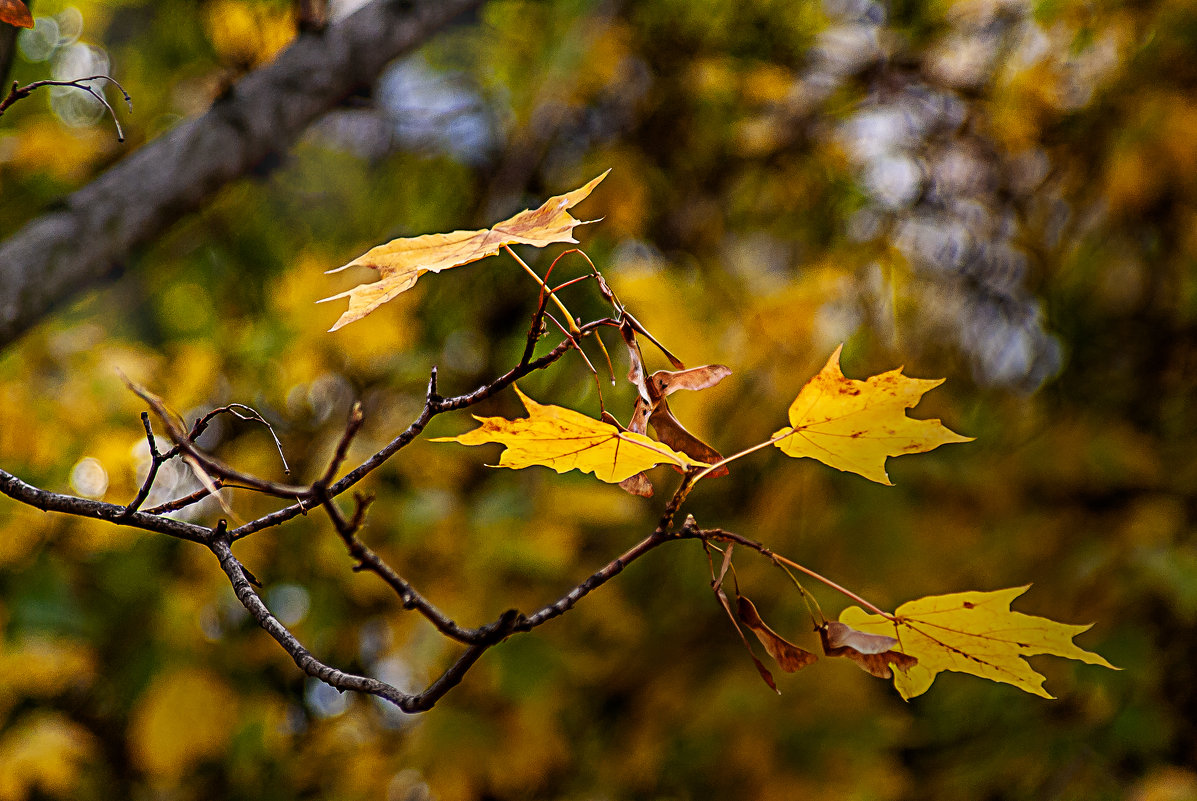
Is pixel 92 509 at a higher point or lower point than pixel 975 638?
higher

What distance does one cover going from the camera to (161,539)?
51.1 inches

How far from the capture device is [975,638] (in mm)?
412

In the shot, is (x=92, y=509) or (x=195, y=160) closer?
(x=92, y=509)

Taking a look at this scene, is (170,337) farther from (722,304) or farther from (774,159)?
(774,159)

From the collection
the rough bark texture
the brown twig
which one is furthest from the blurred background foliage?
the brown twig

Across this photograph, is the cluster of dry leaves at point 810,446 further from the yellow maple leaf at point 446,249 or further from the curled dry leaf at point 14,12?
the curled dry leaf at point 14,12

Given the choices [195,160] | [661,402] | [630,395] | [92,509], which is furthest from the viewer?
[630,395]

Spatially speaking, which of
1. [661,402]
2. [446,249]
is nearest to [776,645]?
[661,402]

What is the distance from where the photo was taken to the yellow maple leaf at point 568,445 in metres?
0.40

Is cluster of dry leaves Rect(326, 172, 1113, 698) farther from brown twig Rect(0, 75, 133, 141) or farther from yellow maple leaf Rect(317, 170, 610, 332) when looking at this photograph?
brown twig Rect(0, 75, 133, 141)

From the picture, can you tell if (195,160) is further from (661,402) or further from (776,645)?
(776,645)

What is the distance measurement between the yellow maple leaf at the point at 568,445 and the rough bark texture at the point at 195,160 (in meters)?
0.61

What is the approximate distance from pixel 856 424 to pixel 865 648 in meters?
0.12

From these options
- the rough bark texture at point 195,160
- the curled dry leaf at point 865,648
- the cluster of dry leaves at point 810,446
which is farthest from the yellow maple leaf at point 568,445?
the rough bark texture at point 195,160
